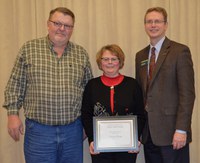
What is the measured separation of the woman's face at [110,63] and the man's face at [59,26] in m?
0.35

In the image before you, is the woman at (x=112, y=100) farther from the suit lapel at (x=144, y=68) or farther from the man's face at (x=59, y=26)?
the man's face at (x=59, y=26)

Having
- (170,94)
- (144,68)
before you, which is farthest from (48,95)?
(170,94)

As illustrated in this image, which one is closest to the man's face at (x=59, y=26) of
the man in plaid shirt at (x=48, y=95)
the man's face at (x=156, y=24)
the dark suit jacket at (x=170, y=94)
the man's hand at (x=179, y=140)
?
the man in plaid shirt at (x=48, y=95)

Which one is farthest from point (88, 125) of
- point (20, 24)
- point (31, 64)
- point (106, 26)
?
point (20, 24)

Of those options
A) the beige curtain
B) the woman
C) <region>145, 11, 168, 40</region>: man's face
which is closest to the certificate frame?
the woman

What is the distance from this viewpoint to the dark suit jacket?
195cm

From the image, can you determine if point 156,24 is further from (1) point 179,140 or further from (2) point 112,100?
(1) point 179,140

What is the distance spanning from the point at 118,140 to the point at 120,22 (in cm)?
127

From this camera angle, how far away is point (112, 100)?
2.07 metres

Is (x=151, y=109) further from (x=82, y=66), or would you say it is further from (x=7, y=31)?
(x=7, y=31)

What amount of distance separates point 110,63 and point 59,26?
49 centimetres

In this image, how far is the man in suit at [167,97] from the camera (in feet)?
6.41

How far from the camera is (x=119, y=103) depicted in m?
2.07

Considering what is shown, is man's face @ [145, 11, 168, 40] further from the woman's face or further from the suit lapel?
the woman's face
